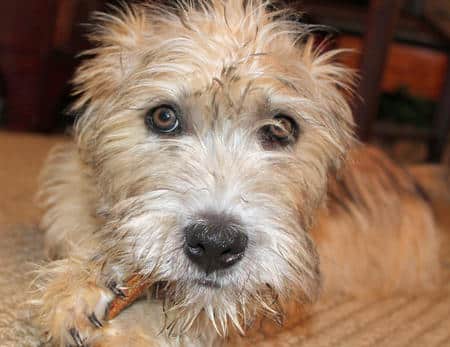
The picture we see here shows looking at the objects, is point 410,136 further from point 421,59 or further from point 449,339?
point 449,339

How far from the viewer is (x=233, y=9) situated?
164 cm

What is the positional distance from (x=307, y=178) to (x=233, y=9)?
422mm

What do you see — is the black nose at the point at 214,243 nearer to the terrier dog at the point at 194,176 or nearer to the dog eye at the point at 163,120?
the terrier dog at the point at 194,176

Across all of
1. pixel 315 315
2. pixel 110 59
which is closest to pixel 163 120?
pixel 110 59

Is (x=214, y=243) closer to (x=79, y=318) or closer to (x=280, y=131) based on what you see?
(x=79, y=318)

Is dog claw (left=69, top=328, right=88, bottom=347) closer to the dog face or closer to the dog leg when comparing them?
the dog leg

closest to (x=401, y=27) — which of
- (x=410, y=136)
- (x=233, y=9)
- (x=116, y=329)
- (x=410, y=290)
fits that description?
(x=410, y=136)

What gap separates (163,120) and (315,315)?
592mm

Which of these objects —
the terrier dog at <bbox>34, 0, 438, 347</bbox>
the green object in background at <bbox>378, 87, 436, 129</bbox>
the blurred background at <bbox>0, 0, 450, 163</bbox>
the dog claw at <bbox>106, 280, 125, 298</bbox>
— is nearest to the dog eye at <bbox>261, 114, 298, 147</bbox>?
the terrier dog at <bbox>34, 0, 438, 347</bbox>

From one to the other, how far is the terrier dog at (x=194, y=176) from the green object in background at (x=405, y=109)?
9.98 feet

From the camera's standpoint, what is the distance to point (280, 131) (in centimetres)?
154

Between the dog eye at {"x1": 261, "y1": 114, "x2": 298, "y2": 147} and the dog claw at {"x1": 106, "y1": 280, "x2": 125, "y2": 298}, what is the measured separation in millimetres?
441

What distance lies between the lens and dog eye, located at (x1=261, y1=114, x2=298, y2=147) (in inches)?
59.7

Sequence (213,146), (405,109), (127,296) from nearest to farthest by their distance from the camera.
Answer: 1. (127,296)
2. (213,146)
3. (405,109)
